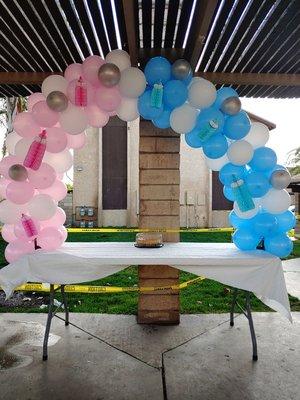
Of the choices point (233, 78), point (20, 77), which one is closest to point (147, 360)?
point (233, 78)

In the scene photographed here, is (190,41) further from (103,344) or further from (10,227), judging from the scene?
(103,344)

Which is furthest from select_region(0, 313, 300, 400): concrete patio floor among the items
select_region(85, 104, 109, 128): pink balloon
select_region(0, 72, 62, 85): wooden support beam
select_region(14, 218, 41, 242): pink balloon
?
select_region(0, 72, 62, 85): wooden support beam

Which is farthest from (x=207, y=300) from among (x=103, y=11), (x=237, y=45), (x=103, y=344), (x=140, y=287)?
(x=103, y=11)

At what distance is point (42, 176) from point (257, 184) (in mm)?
2314

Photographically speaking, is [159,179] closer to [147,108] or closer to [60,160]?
[147,108]

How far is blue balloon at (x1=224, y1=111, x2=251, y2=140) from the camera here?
3.74m

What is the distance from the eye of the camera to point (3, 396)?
2986 millimetres

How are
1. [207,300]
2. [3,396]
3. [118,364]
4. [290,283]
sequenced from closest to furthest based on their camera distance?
[3,396]
[118,364]
[207,300]
[290,283]

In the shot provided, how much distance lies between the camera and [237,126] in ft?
12.3

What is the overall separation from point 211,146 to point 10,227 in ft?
8.05

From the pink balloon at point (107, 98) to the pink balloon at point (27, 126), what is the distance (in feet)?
2.45

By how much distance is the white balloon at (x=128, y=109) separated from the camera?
12.8 ft

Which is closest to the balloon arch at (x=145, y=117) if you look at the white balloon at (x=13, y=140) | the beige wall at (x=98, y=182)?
the white balloon at (x=13, y=140)

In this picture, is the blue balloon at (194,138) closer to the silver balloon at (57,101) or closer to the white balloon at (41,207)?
the silver balloon at (57,101)
